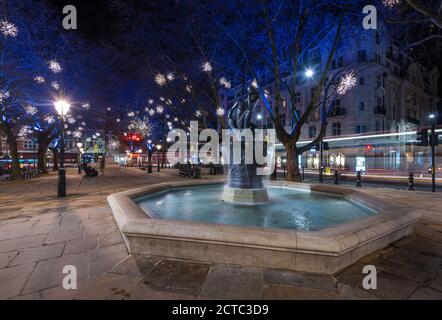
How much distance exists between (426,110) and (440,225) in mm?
55851

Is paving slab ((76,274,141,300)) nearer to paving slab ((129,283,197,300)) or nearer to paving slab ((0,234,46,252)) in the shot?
paving slab ((129,283,197,300))

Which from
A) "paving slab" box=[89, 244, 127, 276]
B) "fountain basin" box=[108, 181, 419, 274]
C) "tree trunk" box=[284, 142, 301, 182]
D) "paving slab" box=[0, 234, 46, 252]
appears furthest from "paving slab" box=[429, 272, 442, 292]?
"tree trunk" box=[284, 142, 301, 182]

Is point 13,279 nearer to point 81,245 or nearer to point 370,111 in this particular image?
point 81,245

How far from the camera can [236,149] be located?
8.52m

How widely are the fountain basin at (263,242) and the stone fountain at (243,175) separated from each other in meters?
3.79

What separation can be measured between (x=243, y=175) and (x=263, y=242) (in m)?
4.60

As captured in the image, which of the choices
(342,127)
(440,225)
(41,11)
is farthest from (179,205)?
(342,127)

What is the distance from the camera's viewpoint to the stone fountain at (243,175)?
7.85 meters

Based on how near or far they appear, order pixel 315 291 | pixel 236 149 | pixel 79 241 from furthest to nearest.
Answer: pixel 236 149
pixel 79 241
pixel 315 291

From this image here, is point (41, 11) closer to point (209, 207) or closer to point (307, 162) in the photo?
point (209, 207)

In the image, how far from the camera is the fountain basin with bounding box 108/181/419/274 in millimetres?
3500

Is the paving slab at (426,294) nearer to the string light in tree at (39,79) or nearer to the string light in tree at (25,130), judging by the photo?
the string light in tree at (39,79)

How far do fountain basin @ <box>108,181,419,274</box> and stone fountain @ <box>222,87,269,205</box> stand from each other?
3.79 m

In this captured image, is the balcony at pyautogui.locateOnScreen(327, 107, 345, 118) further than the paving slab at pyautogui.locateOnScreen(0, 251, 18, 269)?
Yes
